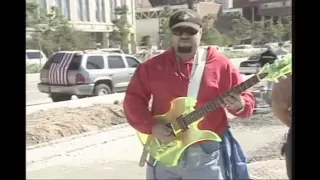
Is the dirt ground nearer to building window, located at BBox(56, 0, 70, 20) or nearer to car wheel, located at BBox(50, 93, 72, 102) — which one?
car wheel, located at BBox(50, 93, 72, 102)

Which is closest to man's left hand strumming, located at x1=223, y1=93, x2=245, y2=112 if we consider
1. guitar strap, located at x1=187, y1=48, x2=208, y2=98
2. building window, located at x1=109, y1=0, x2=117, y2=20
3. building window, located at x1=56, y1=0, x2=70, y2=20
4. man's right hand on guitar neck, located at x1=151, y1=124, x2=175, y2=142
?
guitar strap, located at x1=187, y1=48, x2=208, y2=98

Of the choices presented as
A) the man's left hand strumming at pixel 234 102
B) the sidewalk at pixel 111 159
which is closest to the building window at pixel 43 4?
the sidewalk at pixel 111 159

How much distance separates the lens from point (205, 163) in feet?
4.99

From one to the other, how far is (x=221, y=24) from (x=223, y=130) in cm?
36

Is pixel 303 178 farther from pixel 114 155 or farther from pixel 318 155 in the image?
pixel 114 155

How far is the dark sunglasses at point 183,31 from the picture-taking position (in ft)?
4.80

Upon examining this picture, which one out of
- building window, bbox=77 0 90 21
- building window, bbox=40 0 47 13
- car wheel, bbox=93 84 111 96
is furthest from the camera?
car wheel, bbox=93 84 111 96

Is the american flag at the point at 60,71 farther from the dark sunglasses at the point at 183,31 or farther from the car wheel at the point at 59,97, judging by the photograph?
the dark sunglasses at the point at 183,31

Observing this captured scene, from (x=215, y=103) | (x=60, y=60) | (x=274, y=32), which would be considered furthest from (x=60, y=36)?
(x=274, y=32)

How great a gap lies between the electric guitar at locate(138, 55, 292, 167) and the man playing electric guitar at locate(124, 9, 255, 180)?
15mm

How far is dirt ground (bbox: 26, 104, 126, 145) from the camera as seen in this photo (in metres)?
1.54

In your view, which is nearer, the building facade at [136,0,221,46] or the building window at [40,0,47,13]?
the building window at [40,0,47,13]

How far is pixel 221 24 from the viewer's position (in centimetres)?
146
